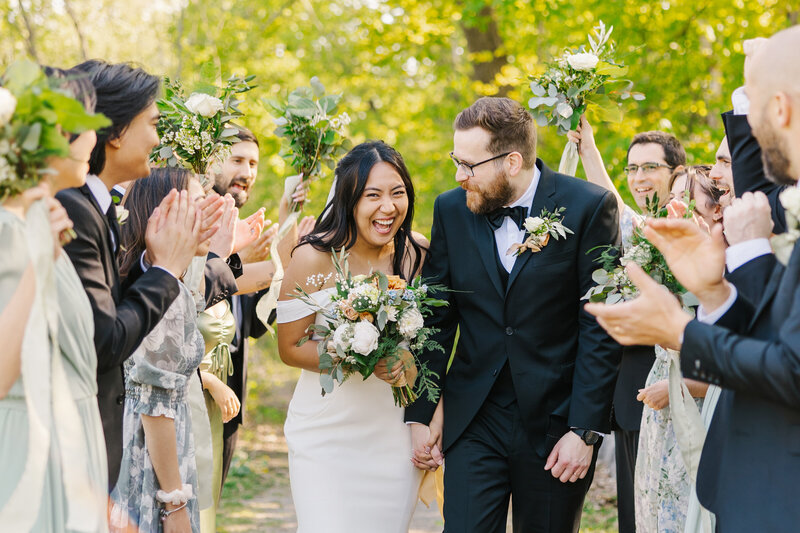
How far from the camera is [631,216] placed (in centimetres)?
480

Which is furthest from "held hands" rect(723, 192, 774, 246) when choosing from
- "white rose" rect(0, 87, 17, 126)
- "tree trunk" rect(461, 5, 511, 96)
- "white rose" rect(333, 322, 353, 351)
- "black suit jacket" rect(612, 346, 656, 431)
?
"tree trunk" rect(461, 5, 511, 96)

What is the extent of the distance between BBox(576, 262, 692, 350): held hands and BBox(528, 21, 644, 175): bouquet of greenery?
2.36 m

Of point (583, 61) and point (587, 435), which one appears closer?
point (587, 435)

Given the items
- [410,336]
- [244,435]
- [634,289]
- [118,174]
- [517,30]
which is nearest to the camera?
[118,174]

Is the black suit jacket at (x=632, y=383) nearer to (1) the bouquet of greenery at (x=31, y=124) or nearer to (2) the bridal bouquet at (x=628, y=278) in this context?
(2) the bridal bouquet at (x=628, y=278)

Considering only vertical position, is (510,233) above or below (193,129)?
below

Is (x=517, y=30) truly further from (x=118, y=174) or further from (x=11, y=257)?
(x=11, y=257)

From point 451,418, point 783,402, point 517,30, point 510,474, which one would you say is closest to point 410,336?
point 451,418

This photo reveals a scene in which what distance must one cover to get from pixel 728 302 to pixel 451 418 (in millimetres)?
2011

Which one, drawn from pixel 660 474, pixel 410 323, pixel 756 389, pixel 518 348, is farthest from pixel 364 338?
pixel 756 389

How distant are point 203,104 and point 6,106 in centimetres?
231

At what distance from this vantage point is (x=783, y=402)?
2.64 m

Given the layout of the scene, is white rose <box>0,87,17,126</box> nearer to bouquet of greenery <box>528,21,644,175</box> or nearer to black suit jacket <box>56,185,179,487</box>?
black suit jacket <box>56,185,179,487</box>

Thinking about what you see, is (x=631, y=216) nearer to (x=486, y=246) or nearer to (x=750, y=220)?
(x=486, y=246)
